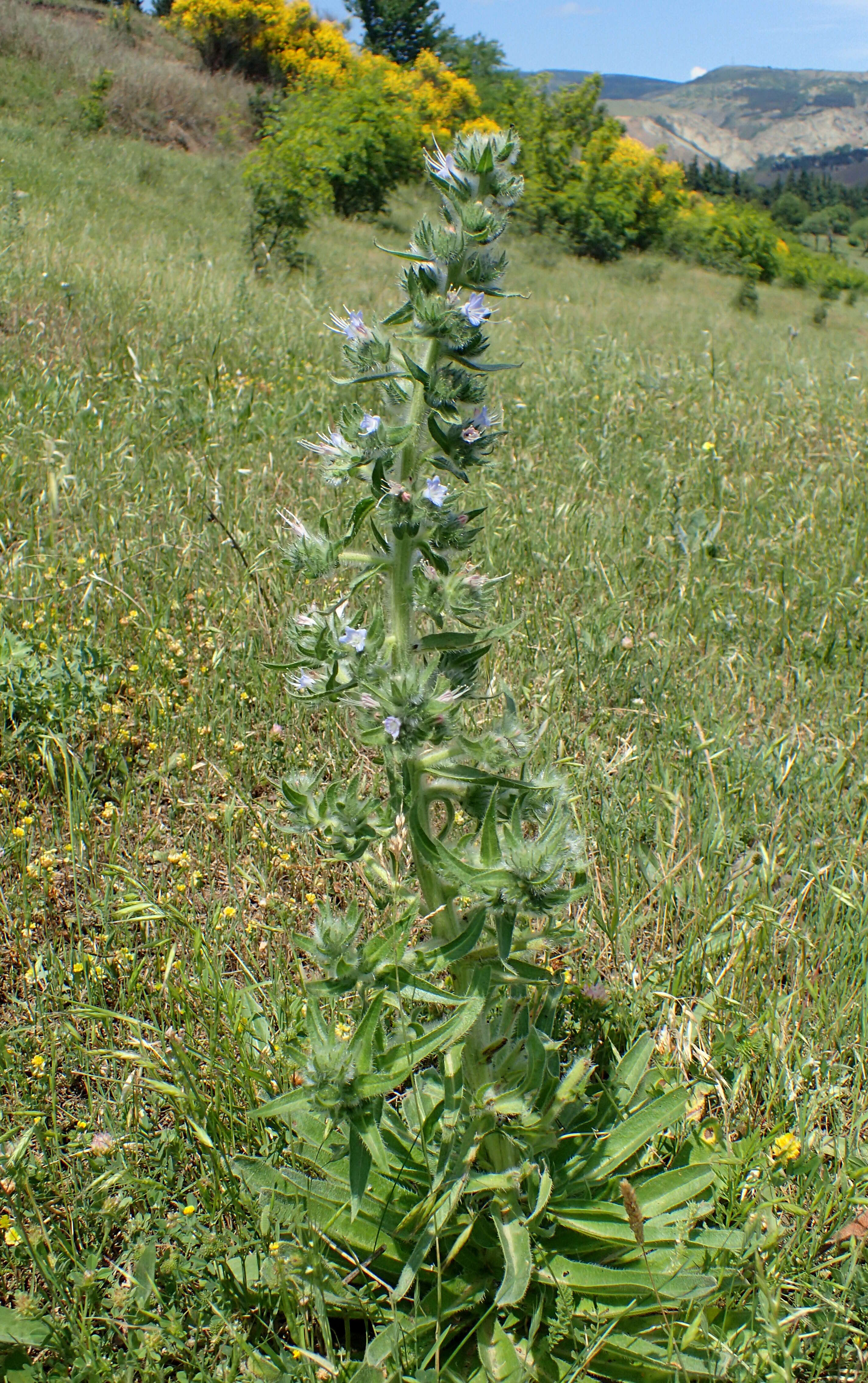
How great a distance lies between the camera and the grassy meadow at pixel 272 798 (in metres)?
1.71

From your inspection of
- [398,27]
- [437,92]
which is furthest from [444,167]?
[398,27]

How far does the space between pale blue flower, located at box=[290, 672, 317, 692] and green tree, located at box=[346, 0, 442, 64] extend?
5486cm

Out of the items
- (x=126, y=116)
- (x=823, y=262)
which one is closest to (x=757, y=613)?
(x=126, y=116)

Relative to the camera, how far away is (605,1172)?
1.80 m

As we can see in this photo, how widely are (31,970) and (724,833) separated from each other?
71.7 inches

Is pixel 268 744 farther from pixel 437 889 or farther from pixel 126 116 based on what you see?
pixel 126 116

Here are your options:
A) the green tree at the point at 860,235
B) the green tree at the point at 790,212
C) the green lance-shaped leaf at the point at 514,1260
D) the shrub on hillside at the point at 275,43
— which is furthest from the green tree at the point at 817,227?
the green lance-shaped leaf at the point at 514,1260

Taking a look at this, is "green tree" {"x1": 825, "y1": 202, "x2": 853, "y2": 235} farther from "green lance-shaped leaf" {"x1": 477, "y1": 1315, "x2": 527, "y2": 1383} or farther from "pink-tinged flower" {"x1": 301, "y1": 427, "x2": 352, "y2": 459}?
"green lance-shaped leaf" {"x1": 477, "y1": 1315, "x2": 527, "y2": 1383}

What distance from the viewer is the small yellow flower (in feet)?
5.93

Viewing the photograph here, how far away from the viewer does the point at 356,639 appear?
162cm

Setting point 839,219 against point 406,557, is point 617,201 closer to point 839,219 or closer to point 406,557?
point 406,557

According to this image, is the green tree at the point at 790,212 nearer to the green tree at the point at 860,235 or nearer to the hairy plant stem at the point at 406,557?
the green tree at the point at 860,235

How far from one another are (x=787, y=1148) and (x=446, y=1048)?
745 mm

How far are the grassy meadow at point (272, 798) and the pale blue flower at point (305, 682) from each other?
1.38ft
